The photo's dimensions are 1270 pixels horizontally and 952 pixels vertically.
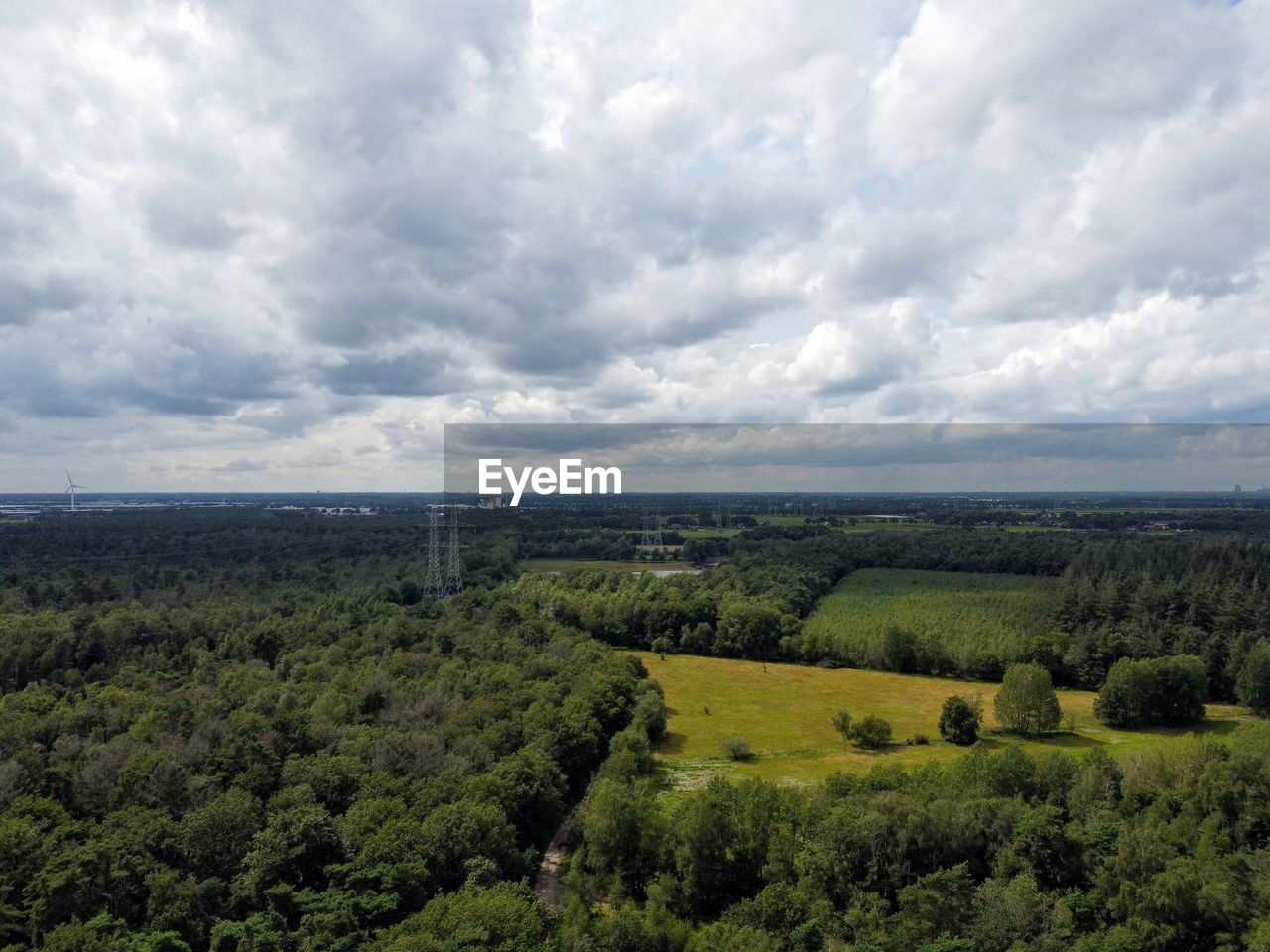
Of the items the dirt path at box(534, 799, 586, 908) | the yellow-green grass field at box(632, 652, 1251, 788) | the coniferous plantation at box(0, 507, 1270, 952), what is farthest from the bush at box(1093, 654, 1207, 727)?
the dirt path at box(534, 799, 586, 908)

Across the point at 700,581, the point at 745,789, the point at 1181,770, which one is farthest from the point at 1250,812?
the point at 700,581

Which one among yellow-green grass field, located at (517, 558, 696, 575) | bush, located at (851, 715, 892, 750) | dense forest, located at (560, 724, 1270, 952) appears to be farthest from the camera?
yellow-green grass field, located at (517, 558, 696, 575)

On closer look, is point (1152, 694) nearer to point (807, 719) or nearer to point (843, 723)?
point (843, 723)

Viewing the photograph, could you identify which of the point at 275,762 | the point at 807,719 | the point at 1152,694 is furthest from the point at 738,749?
the point at 1152,694

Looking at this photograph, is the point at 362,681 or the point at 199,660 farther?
the point at 199,660

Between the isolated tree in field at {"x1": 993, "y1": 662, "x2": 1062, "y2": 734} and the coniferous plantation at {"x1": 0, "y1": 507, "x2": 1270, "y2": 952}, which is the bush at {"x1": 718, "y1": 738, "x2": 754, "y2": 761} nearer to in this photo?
the coniferous plantation at {"x1": 0, "y1": 507, "x2": 1270, "y2": 952}

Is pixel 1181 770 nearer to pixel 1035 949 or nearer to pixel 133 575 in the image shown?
pixel 1035 949
